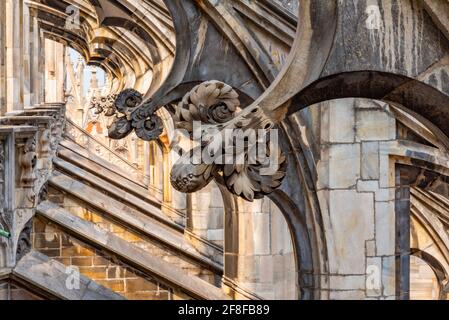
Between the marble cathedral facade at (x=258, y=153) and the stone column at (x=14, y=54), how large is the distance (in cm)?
4

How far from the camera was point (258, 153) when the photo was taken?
2719 mm

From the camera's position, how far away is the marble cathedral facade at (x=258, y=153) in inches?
110

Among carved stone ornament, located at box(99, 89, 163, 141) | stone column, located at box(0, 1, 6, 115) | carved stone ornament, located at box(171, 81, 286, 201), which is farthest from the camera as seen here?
stone column, located at box(0, 1, 6, 115)

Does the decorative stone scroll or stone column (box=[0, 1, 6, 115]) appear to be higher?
A: stone column (box=[0, 1, 6, 115])

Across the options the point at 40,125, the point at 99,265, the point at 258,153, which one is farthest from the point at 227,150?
the point at 99,265

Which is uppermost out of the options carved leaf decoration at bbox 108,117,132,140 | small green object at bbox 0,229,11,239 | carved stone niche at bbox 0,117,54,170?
carved stone niche at bbox 0,117,54,170

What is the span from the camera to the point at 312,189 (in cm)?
554

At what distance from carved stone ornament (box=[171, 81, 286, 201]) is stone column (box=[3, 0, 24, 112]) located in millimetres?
6279

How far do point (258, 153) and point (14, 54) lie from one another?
302 inches

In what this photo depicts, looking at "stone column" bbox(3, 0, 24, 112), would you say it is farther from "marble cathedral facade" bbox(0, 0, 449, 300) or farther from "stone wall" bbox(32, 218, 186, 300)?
"stone wall" bbox(32, 218, 186, 300)

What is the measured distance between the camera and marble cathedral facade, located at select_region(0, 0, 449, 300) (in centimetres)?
281

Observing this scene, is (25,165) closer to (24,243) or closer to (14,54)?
(24,243)

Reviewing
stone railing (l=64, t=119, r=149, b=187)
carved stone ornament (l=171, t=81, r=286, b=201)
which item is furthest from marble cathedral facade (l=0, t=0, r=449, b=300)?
stone railing (l=64, t=119, r=149, b=187)

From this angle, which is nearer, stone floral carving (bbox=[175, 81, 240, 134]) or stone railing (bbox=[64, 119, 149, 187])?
stone floral carving (bbox=[175, 81, 240, 134])
